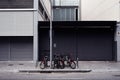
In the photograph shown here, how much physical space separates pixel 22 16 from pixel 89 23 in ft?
19.9

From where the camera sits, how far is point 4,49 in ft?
86.4

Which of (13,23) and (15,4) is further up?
(15,4)

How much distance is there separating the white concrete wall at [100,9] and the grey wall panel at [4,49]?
1273cm

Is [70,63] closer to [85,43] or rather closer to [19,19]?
[85,43]

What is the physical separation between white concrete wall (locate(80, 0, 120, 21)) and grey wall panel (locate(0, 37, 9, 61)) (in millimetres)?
12727

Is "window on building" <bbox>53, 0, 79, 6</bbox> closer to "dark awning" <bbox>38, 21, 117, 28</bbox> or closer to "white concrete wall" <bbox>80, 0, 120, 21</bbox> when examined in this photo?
"white concrete wall" <bbox>80, 0, 120, 21</bbox>

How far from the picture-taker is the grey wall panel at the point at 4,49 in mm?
26328

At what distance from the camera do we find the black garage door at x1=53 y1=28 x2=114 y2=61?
90.7 feet

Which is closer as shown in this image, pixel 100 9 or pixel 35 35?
pixel 35 35

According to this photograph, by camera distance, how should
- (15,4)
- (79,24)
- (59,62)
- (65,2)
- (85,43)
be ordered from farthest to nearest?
1. (65,2)
2. (85,43)
3. (79,24)
4. (15,4)
5. (59,62)

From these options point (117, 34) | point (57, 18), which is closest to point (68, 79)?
point (117, 34)

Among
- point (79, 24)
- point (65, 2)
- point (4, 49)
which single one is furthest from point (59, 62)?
point (65, 2)

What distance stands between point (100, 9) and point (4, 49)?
1934cm

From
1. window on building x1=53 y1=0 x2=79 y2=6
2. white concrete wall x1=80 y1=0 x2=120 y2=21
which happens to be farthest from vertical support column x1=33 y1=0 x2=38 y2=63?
window on building x1=53 y1=0 x2=79 y2=6
